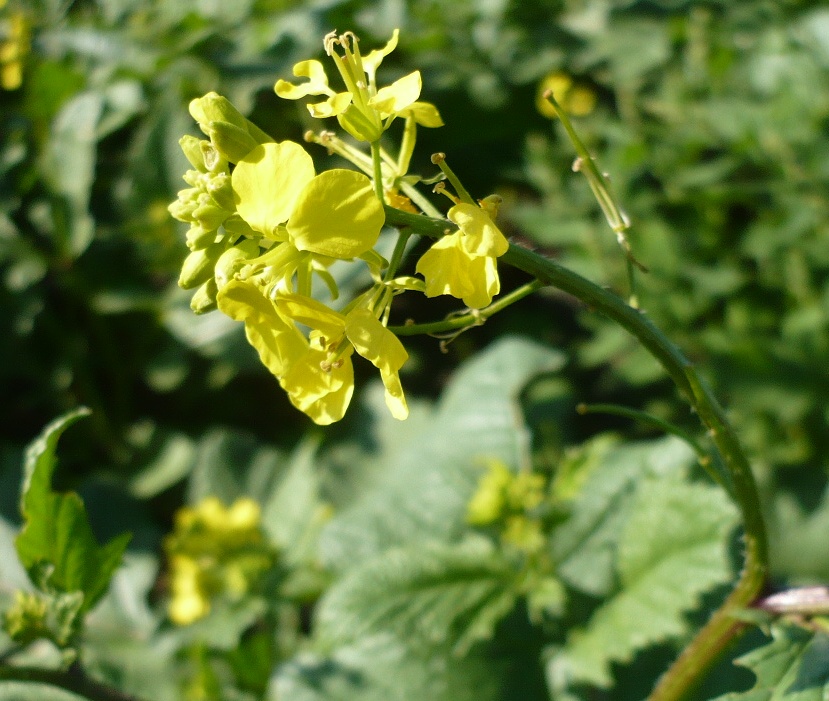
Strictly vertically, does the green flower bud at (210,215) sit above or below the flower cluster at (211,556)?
above

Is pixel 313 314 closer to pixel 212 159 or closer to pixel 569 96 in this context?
pixel 212 159

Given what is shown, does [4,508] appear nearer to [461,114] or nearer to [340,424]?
[340,424]

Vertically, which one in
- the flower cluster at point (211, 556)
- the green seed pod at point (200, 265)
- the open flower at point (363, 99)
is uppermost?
the open flower at point (363, 99)

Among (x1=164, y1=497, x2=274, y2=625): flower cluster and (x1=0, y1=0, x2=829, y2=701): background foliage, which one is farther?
(x1=164, y1=497, x2=274, y2=625): flower cluster

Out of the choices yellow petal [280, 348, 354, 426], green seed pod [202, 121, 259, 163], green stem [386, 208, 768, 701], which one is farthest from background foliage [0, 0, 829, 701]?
green seed pod [202, 121, 259, 163]

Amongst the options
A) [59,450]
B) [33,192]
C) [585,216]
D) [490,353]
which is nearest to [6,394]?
[59,450]

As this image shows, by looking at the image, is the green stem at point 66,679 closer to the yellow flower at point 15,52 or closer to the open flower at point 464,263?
the open flower at point 464,263

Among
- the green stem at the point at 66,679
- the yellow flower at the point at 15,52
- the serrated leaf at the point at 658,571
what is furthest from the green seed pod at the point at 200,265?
the yellow flower at the point at 15,52

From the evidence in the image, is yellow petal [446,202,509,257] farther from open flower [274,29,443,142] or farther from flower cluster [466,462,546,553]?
flower cluster [466,462,546,553]
